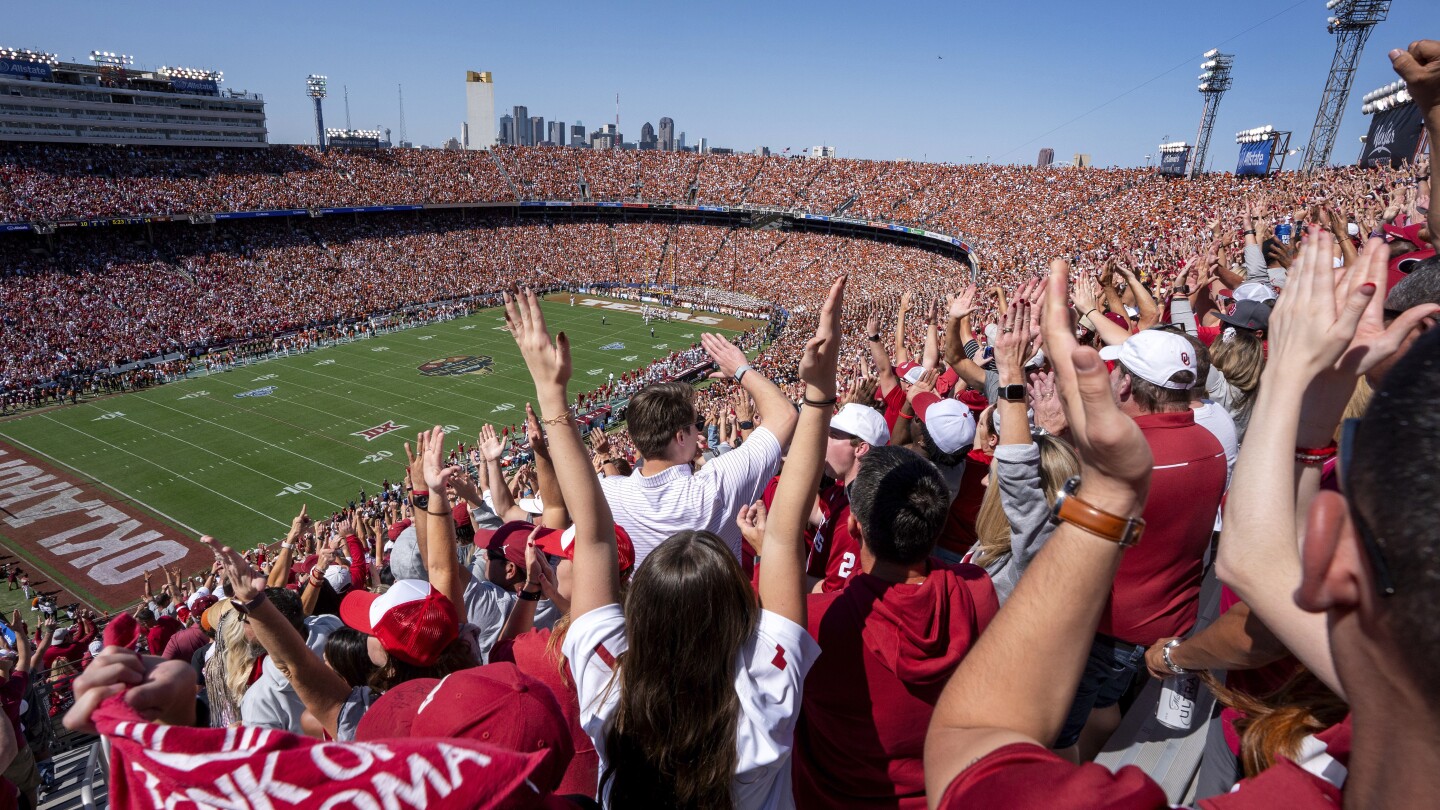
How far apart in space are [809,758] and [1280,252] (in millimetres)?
8828

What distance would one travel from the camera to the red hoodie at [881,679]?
7.72 ft

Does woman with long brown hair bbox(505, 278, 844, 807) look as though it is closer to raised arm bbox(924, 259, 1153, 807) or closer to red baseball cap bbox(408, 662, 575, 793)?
red baseball cap bbox(408, 662, 575, 793)

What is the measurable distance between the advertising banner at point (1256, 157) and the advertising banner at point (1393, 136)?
345cm

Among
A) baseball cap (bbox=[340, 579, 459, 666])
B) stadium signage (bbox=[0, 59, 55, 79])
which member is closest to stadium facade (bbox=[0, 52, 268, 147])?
stadium signage (bbox=[0, 59, 55, 79])

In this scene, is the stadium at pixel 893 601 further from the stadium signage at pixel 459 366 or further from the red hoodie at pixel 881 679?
the stadium signage at pixel 459 366

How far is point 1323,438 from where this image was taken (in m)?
2.02

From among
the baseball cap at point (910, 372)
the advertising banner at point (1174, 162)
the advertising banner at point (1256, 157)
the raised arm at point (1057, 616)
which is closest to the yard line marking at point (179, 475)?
the baseball cap at point (910, 372)

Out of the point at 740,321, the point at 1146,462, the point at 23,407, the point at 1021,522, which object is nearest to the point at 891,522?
the point at 1021,522

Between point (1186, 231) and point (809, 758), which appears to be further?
point (1186, 231)

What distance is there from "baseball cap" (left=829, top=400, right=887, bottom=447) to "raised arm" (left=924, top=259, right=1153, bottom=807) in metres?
2.72

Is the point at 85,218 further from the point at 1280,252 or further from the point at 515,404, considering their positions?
the point at 1280,252

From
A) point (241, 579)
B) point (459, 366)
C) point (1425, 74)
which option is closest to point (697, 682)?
point (241, 579)

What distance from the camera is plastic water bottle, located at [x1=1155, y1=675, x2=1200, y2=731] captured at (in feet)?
9.97

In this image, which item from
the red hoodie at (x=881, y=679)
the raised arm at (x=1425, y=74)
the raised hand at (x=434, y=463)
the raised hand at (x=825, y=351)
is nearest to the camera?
the red hoodie at (x=881, y=679)
